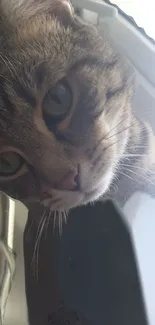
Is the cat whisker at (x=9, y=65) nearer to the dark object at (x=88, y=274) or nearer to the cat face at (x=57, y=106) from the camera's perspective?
the cat face at (x=57, y=106)

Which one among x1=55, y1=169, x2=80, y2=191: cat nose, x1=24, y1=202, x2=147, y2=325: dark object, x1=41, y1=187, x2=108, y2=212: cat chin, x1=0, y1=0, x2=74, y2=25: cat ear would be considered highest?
x1=0, y1=0, x2=74, y2=25: cat ear

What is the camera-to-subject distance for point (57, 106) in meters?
0.59

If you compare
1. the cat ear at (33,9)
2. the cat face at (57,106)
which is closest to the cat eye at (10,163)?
the cat face at (57,106)

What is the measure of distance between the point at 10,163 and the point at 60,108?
0.09 meters

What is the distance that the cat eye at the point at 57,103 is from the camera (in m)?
0.58

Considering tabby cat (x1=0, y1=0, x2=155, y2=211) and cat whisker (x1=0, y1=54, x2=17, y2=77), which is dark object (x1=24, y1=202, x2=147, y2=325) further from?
cat whisker (x1=0, y1=54, x2=17, y2=77)

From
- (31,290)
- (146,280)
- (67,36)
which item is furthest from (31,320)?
(67,36)

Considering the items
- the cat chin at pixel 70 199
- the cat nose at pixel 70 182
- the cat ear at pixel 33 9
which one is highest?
the cat ear at pixel 33 9

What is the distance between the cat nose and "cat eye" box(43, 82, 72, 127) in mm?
61

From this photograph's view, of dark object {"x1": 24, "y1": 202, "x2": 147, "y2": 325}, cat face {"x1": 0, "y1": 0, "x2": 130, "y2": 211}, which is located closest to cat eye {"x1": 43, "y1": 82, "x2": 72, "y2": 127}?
cat face {"x1": 0, "y1": 0, "x2": 130, "y2": 211}

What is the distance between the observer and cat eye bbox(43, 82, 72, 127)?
0.58 meters

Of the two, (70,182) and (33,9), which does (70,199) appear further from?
(33,9)

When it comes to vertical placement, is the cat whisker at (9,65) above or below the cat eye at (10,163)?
above

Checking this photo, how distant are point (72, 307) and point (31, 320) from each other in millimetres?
70
